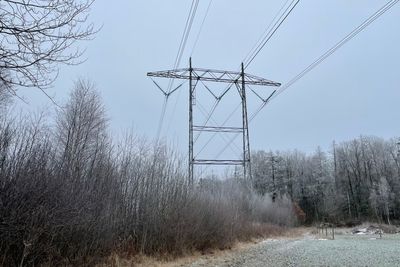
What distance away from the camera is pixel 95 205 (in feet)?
32.8

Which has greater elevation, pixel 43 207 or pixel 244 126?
pixel 244 126

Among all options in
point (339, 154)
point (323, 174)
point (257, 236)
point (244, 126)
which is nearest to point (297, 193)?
point (323, 174)

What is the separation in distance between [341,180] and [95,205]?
73171mm

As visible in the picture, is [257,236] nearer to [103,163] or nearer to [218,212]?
[218,212]

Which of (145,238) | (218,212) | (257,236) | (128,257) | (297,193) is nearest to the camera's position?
(128,257)

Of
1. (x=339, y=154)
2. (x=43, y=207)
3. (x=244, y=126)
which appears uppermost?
(x=339, y=154)

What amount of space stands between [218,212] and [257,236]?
9.52 meters

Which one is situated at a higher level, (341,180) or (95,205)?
(341,180)

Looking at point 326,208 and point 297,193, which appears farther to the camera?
point 297,193

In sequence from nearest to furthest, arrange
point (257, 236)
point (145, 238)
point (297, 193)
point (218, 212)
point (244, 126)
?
point (145, 238) → point (218, 212) → point (244, 126) → point (257, 236) → point (297, 193)

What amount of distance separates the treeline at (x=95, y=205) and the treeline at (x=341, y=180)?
5336 centimetres

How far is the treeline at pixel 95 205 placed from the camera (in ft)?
24.9

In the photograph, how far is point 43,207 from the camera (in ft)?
25.5

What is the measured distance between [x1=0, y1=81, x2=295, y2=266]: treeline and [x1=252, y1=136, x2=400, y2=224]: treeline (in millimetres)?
53362
